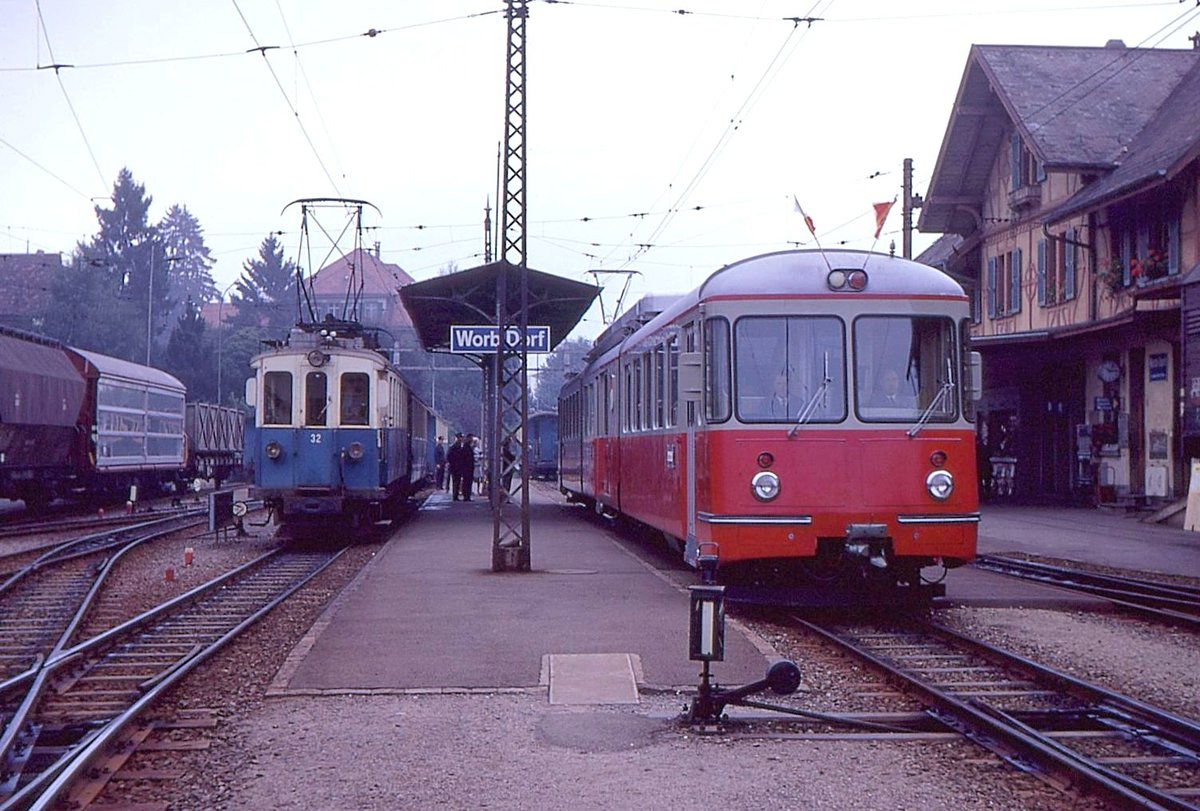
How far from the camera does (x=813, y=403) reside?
11.3m

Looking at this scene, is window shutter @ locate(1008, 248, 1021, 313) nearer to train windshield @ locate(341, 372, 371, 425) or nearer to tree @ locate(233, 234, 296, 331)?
train windshield @ locate(341, 372, 371, 425)

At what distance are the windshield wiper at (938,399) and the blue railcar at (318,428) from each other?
35.9ft

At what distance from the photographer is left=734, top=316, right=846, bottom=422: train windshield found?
11367 millimetres

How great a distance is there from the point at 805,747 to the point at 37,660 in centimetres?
582

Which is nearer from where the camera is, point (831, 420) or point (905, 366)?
point (831, 420)

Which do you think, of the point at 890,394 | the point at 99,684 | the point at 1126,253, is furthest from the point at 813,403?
the point at 1126,253

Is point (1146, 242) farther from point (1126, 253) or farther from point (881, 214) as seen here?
point (881, 214)

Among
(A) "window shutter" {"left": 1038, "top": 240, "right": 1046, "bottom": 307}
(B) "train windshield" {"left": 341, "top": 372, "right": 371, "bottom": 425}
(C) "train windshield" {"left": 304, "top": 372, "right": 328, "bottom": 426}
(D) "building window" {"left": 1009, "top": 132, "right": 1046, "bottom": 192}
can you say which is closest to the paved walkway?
(A) "window shutter" {"left": 1038, "top": 240, "right": 1046, "bottom": 307}

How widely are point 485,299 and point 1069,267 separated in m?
12.7

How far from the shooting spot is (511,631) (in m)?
10.5

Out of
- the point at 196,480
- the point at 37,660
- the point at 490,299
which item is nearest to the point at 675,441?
the point at 37,660

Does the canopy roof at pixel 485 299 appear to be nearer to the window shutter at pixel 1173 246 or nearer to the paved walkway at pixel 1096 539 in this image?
the paved walkway at pixel 1096 539

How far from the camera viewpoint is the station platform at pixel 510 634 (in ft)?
27.9

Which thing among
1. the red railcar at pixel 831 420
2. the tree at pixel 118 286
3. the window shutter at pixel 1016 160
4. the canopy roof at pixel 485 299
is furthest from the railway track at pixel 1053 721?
the tree at pixel 118 286
